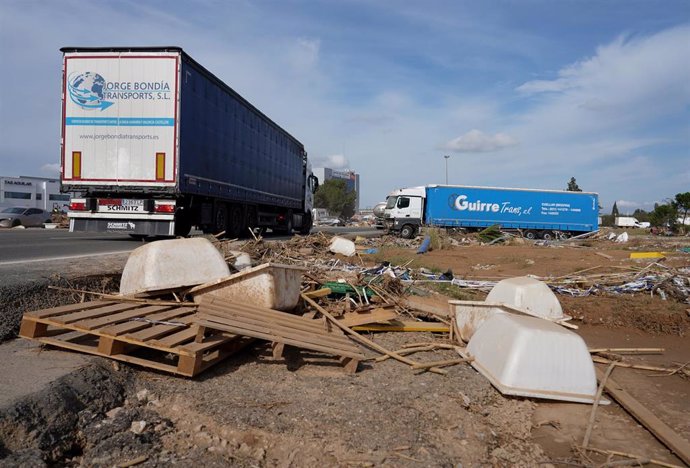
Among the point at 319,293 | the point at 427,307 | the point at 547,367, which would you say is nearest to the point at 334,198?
the point at 427,307

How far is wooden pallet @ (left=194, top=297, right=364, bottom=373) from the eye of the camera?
412cm

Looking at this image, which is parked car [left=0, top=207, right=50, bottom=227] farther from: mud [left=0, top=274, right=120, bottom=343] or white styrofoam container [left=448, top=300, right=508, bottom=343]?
white styrofoam container [left=448, top=300, right=508, bottom=343]

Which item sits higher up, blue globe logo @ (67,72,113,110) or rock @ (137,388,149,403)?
blue globe logo @ (67,72,113,110)

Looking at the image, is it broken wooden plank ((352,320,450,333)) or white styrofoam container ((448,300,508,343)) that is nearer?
white styrofoam container ((448,300,508,343))

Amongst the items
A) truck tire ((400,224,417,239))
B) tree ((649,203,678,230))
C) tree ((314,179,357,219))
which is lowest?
truck tire ((400,224,417,239))

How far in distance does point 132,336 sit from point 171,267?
1615mm

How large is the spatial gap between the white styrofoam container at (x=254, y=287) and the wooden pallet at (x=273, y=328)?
0.86ft

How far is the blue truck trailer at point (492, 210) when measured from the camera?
2642 cm

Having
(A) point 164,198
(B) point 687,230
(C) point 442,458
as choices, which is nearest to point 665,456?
(C) point 442,458

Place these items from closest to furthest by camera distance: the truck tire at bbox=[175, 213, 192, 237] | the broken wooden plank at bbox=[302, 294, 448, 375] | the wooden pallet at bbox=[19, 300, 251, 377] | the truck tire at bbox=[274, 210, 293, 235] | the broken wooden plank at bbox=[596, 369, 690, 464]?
the broken wooden plank at bbox=[596, 369, 690, 464], the wooden pallet at bbox=[19, 300, 251, 377], the broken wooden plank at bbox=[302, 294, 448, 375], the truck tire at bbox=[175, 213, 192, 237], the truck tire at bbox=[274, 210, 293, 235]

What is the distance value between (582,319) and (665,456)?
4.44 m

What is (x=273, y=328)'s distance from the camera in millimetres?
4414

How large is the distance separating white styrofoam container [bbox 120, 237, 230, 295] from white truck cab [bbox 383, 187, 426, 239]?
68.8 feet

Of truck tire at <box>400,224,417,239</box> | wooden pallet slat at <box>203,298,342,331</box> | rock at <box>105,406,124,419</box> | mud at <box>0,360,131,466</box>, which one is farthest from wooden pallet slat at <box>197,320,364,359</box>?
truck tire at <box>400,224,417,239</box>
